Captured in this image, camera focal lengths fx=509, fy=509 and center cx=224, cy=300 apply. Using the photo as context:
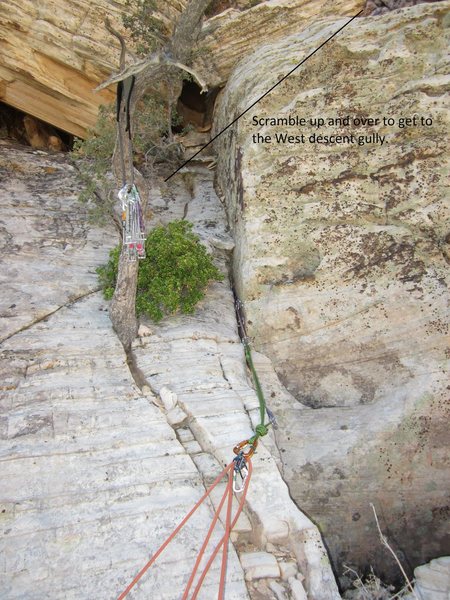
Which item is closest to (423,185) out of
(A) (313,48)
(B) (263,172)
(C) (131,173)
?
(B) (263,172)

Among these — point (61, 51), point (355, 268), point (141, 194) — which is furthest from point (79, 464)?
point (61, 51)

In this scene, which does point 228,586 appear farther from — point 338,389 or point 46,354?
point 46,354

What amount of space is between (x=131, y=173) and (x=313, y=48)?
214 inches

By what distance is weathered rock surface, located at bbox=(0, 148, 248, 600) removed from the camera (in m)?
5.47

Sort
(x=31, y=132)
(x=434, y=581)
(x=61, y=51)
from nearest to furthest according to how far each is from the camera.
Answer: (x=434, y=581) < (x=61, y=51) < (x=31, y=132)

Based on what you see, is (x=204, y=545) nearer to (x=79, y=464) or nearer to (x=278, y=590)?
(x=278, y=590)

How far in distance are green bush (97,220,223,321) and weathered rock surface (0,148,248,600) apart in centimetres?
76

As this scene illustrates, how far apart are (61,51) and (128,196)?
7.62m

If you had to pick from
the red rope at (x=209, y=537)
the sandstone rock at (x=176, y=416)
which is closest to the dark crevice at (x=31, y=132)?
the sandstone rock at (x=176, y=416)

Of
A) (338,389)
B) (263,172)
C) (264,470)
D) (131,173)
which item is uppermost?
(263,172)

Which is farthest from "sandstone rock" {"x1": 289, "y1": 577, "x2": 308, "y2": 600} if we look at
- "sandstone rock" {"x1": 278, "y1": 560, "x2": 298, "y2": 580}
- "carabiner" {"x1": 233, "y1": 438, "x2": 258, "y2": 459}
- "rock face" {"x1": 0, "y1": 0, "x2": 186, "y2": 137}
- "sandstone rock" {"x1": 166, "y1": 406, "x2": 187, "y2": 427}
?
"rock face" {"x1": 0, "y1": 0, "x2": 186, "y2": 137}

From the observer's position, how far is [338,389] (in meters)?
8.68

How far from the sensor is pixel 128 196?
804 centimetres

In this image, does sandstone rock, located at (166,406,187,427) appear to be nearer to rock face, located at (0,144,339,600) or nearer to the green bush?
rock face, located at (0,144,339,600)
